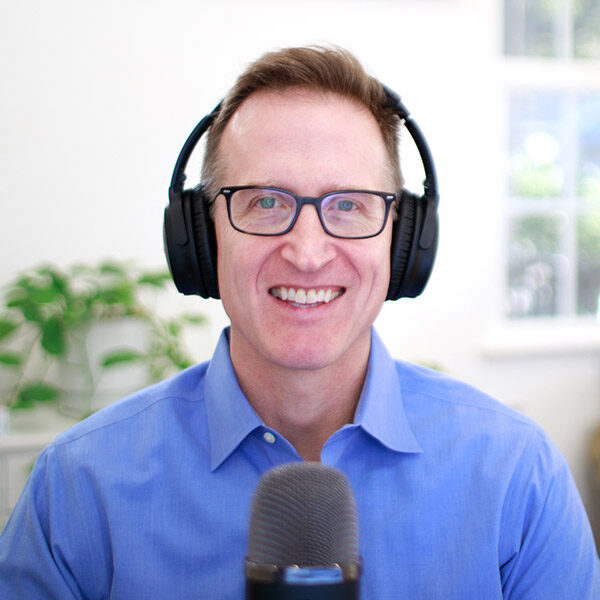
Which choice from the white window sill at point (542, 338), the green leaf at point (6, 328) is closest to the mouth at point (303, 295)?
the green leaf at point (6, 328)

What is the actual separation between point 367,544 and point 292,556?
44 cm

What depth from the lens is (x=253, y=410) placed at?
3.19 feet

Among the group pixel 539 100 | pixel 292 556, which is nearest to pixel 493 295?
pixel 539 100

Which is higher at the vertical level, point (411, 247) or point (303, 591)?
point (411, 247)

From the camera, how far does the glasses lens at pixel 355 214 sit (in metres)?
0.92

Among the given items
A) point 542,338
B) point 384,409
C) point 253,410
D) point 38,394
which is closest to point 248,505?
point 253,410

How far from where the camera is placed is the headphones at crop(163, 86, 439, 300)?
0.98m

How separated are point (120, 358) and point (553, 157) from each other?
230 centimetres

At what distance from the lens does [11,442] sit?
1.86 m

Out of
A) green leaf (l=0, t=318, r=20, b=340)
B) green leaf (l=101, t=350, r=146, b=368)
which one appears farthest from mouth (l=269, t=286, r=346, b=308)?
green leaf (l=0, t=318, r=20, b=340)

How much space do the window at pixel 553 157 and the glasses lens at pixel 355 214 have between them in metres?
2.28

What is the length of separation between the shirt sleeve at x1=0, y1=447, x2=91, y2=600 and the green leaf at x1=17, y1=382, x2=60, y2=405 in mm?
1207

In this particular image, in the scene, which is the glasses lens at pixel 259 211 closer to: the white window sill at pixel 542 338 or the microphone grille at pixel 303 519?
the microphone grille at pixel 303 519

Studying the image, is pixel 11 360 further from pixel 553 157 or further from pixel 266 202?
pixel 553 157
